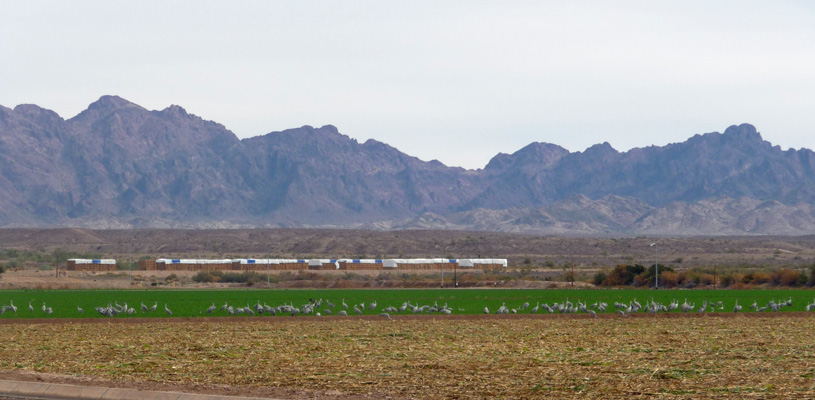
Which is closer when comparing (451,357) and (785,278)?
(451,357)

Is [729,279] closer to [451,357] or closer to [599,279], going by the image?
[599,279]

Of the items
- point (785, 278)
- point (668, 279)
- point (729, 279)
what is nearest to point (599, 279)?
point (668, 279)

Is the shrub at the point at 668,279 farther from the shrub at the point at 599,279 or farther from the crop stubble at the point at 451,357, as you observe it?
the crop stubble at the point at 451,357

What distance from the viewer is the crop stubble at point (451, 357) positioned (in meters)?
18.9

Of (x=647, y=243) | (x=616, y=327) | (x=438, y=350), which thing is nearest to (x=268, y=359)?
(x=438, y=350)

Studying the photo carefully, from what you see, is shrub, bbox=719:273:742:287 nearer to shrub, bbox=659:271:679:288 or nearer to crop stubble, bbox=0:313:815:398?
shrub, bbox=659:271:679:288

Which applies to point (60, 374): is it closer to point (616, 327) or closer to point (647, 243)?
point (616, 327)

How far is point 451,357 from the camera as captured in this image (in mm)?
24047

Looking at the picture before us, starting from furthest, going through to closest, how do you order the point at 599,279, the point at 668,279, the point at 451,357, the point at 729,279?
the point at 599,279, the point at 729,279, the point at 668,279, the point at 451,357

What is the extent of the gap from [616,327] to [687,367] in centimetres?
1369

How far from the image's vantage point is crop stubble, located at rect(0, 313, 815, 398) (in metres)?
18.9

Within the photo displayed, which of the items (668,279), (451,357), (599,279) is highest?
(668,279)

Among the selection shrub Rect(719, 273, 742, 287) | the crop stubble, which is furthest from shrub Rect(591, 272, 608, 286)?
the crop stubble

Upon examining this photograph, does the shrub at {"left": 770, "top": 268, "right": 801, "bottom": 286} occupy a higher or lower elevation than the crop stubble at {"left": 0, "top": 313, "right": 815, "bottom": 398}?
higher
